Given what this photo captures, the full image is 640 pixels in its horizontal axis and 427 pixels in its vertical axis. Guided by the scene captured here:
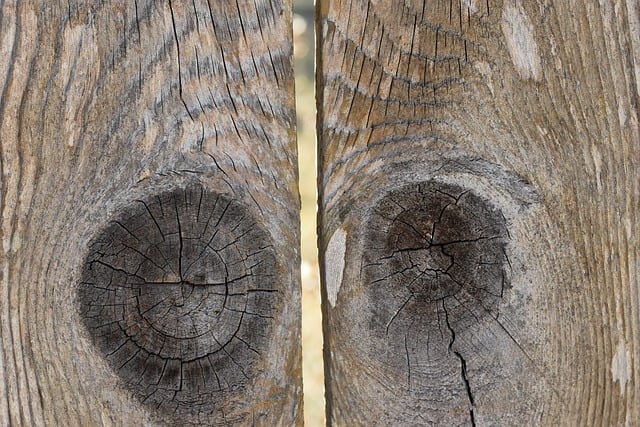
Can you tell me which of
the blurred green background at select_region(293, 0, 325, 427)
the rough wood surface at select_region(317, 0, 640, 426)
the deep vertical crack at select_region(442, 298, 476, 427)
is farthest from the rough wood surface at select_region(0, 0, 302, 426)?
the blurred green background at select_region(293, 0, 325, 427)

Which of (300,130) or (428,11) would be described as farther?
(300,130)

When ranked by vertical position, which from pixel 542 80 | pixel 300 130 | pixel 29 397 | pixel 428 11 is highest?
pixel 300 130

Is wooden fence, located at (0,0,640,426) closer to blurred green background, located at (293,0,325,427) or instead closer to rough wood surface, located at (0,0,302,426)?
rough wood surface, located at (0,0,302,426)

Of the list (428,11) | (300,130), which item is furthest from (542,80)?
(300,130)

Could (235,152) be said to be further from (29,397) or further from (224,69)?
(29,397)

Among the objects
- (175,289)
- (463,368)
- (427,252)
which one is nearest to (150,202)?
(175,289)

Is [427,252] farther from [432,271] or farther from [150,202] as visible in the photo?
[150,202]

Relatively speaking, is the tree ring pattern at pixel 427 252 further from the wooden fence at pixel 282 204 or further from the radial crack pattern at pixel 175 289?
the radial crack pattern at pixel 175 289
